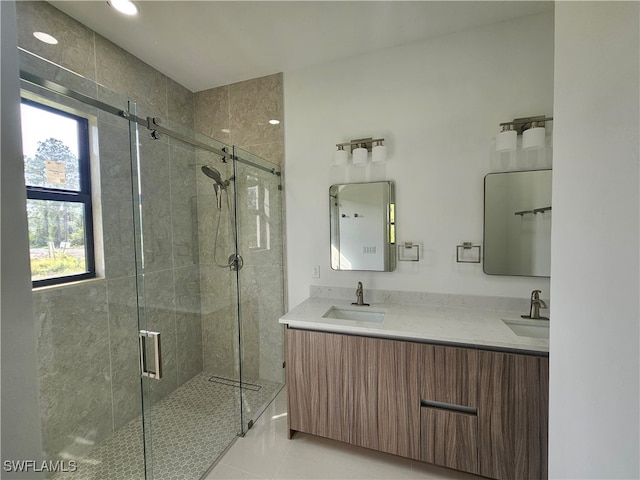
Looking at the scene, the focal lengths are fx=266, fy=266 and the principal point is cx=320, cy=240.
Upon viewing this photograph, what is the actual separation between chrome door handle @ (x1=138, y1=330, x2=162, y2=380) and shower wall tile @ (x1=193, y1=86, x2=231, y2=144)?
1829 mm

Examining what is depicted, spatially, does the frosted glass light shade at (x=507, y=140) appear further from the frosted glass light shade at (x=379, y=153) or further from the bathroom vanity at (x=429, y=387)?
the bathroom vanity at (x=429, y=387)

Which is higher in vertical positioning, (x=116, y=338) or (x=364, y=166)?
(x=364, y=166)

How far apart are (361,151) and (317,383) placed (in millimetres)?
1710

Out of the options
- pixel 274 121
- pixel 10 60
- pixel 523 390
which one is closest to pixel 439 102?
pixel 274 121

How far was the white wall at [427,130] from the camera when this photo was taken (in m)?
1.82

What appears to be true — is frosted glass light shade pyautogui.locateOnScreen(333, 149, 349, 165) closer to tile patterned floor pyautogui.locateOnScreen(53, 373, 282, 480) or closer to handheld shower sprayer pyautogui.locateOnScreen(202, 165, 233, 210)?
handheld shower sprayer pyautogui.locateOnScreen(202, 165, 233, 210)

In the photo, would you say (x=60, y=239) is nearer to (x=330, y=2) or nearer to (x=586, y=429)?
(x=330, y=2)

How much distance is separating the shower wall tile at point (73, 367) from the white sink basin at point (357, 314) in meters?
1.54

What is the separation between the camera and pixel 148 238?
167 cm

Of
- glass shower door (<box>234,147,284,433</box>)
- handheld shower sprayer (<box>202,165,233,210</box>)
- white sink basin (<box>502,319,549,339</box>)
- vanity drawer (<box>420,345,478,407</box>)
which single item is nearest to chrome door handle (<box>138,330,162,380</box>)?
glass shower door (<box>234,147,284,433</box>)

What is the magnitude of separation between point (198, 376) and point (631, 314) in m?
2.64

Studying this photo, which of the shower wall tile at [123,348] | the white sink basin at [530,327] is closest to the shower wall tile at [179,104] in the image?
the shower wall tile at [123,348]

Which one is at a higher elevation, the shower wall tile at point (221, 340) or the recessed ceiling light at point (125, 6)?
the recessed ceiling light at point (125, 6)

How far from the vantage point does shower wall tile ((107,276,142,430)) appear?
182 cm
